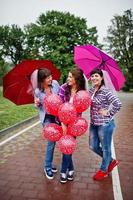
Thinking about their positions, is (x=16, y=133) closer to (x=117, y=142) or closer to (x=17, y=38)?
(x=117, y=142)

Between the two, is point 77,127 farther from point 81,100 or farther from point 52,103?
point 52,103

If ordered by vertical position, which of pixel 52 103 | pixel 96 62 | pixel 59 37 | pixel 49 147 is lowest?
pixel 49 147

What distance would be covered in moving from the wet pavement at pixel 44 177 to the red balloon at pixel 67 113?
117cm

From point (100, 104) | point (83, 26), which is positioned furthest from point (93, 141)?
point (83, 26)

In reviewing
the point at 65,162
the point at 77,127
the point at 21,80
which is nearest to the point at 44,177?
the point at 65,162

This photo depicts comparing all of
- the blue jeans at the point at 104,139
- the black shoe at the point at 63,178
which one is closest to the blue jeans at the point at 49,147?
the black shoe at the point at 63,178

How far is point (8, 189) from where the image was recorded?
16.5ft

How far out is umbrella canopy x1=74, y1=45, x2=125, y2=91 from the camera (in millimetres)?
5414

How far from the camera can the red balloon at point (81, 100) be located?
16.0 feet

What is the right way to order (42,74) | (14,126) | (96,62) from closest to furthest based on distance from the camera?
(42,74)
(96,62)
(14,126)

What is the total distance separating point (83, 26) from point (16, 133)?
119ft

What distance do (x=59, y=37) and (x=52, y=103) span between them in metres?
38.3

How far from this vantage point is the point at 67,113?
4.79 meters

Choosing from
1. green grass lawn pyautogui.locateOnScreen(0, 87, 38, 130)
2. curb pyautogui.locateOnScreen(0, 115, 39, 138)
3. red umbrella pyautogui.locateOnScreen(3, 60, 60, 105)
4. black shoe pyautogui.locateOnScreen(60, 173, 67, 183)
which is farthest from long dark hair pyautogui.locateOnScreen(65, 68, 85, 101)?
green grass lawn pyautogui.locateOnScreen(0, 87, 38, 130)
